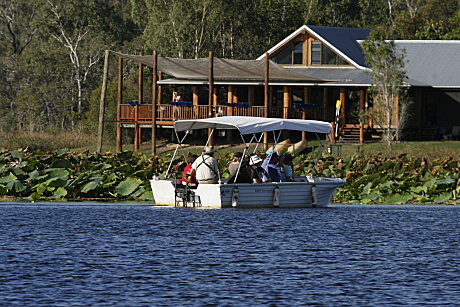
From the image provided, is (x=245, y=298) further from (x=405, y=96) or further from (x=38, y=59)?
(x=38, y=59)

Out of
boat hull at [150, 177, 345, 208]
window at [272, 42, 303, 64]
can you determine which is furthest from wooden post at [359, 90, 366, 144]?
boat hull at [150, 177, 345, 208]

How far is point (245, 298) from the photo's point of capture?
54.3 ft

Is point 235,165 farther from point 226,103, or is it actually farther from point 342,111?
point 342,111

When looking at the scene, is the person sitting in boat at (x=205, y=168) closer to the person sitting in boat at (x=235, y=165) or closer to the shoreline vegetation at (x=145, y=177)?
the person sitting in boat at (x=235, y=165)

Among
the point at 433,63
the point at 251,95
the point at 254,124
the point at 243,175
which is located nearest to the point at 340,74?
the point at 251,95

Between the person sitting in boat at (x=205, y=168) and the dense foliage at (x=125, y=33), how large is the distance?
1238 inches

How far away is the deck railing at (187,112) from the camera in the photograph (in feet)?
168

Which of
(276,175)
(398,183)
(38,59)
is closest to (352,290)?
(276,175)

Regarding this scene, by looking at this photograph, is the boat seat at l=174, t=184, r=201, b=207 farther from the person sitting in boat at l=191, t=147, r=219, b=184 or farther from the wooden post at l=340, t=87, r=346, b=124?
the wooden post at l=340, t=87, r=346, b=124

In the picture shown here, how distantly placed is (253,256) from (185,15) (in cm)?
4630

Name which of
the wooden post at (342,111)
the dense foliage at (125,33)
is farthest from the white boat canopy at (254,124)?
the dense foliage at (125,33)

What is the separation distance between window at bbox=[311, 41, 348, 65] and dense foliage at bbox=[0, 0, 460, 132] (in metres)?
10.8

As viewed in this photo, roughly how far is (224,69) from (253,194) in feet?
69.2

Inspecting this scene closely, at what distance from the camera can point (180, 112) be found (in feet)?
168
